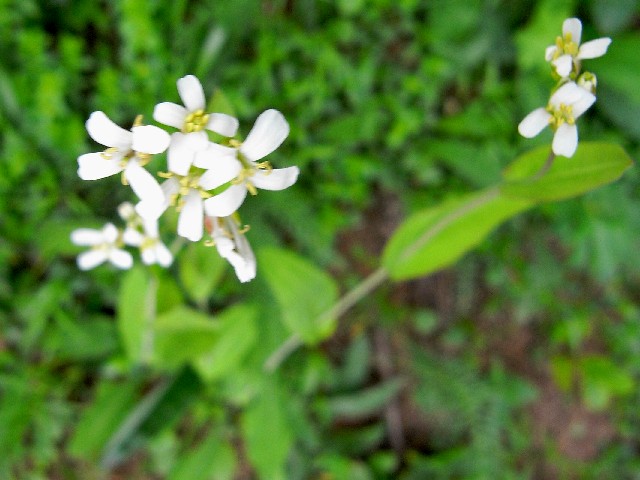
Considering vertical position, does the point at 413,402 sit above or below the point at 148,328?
below

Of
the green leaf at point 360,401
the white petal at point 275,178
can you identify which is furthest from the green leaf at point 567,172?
the green leaf at point 360,401

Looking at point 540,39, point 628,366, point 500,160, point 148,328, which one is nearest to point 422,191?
point 500,160

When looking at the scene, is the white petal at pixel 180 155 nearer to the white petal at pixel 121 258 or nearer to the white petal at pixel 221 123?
the white petal at pixel 221 123

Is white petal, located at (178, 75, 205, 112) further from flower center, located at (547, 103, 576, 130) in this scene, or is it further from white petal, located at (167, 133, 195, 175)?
flower center, located at (547, 103, 576, 130)

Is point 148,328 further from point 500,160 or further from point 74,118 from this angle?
point 500,160

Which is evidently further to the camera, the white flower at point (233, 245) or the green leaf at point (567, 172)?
the green leaf at point (567, 172)

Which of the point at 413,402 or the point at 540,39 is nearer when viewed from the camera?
the point at 540,39
